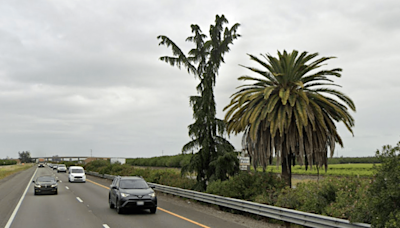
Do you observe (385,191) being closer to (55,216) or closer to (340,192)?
(340,192)

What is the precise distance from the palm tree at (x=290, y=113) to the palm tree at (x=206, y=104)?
417 centimetres

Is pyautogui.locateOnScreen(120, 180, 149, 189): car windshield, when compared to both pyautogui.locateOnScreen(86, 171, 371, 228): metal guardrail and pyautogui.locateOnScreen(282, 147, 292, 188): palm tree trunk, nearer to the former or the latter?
pyautogui.locateOnScreen(86, 171, 371, 228): metal guardrail

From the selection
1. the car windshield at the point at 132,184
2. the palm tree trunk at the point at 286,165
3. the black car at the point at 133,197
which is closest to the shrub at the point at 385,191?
the palm tree trunk at the point at 286,165

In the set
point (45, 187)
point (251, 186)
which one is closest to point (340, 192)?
point (251, 186)

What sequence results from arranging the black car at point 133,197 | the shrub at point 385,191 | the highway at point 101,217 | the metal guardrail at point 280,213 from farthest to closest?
the black car at point 133,197, the highway at point 101,217, the metal guardrail at point 280,213, the shrub at point 385,191

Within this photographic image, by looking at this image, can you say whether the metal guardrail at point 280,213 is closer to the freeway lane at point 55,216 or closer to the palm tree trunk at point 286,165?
the palm tree trunk at point 286,165

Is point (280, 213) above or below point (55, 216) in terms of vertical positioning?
above

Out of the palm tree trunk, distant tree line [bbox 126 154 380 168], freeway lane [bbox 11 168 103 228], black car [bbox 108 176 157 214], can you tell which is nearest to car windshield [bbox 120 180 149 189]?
black car [bbox 108 176 157 214]

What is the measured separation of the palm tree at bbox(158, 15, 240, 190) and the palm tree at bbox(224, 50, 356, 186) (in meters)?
4.17

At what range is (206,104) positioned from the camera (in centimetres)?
2306

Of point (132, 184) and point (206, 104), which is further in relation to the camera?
point (206, 104)

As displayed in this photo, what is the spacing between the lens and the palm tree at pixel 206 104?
22.6 meters

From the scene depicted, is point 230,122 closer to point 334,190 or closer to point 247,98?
point 247,98

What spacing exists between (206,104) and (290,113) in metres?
7.64
